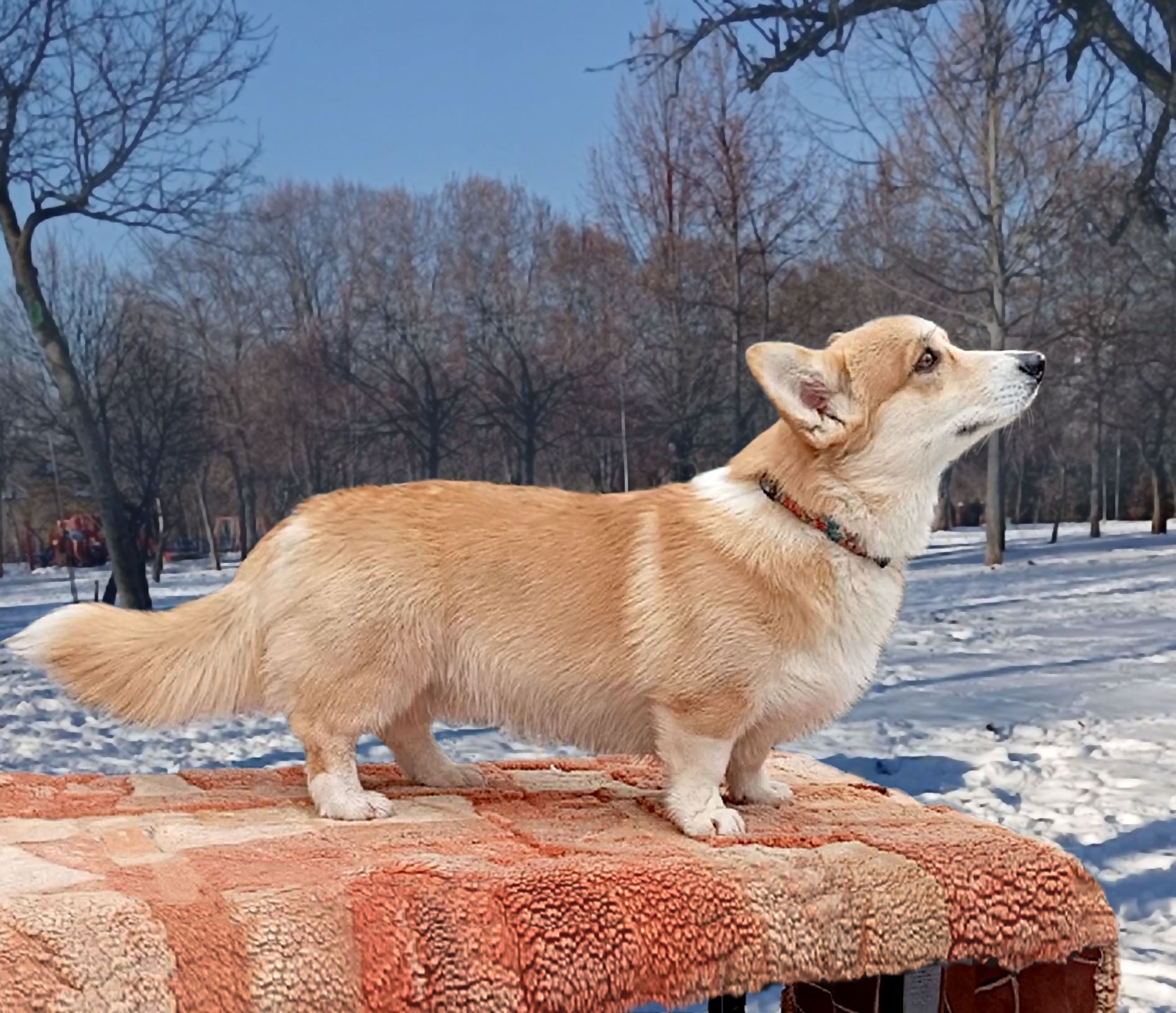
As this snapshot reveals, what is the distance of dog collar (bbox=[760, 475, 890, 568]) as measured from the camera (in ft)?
3.65

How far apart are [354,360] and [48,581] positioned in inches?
38.4

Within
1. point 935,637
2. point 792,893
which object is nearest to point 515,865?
point 792,893

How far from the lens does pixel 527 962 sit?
880mm

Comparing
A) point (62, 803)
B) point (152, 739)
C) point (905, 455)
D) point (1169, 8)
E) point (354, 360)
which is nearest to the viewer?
point (905, 455)

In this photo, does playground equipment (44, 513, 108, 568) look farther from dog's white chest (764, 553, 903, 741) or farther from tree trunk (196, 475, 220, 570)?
dog's white chest (764, 553, 903, 741)

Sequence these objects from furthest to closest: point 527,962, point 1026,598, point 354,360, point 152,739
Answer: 1. point 1026,598
2. point 354,360
3. point 152,739
4. point 527,962

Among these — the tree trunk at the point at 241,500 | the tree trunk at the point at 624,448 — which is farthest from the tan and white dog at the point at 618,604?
the tree trunk at the point at 241,500

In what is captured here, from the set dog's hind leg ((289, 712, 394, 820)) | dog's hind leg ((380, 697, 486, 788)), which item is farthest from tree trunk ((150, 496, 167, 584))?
dog's hind leg ((289, 712, 394, 820))

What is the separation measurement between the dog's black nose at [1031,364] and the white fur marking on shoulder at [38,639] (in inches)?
42.4

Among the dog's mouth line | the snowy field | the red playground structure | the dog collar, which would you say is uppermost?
the dog's mouth line

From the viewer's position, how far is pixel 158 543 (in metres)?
2.80

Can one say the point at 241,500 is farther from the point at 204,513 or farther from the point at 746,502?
the point at 746,502

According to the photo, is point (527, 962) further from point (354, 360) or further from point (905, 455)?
point (354, 360)

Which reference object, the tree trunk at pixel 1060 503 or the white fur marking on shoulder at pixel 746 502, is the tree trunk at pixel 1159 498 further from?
the white fur marking on shoulder at pixel 746 502
